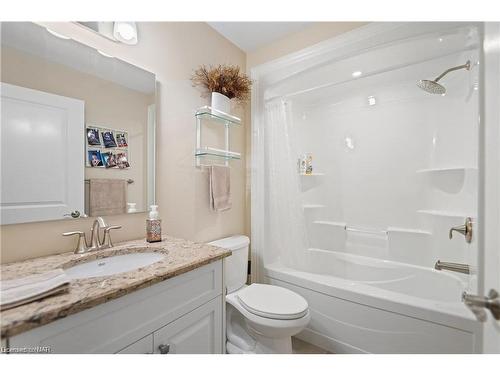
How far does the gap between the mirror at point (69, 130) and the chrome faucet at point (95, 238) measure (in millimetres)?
87

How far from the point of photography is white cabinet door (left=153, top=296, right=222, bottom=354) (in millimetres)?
811

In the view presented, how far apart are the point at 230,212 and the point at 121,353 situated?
1251mm

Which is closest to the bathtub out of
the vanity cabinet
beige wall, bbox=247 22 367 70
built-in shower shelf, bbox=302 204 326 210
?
built-in shower shelf, bbox=302 204 326 210

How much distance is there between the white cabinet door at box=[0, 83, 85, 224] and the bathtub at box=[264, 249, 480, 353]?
1504 mm

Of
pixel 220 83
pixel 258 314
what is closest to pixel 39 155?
pixel 220 83

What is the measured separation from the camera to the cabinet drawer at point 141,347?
0.71 m

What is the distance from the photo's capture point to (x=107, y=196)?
113 centimetres

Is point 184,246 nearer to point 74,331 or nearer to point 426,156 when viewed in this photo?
point 74,331

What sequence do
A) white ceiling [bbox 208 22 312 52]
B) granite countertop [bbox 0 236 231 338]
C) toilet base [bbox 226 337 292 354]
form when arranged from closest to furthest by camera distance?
granite countertop [bbox 0 236 231 338]
toilet base [bbox 226 337 292 354]
white ceiling [bbox 208 22 312 52]

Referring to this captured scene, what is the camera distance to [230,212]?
1.88 meters

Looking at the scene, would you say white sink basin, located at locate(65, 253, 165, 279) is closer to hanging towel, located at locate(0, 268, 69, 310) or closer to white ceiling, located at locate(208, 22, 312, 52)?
hanging towel, located at locate(0, 268, 69, 310)

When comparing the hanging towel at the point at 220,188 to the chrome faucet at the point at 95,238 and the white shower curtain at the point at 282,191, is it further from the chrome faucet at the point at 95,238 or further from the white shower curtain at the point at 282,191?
the chrome faucet at the point at 95,238

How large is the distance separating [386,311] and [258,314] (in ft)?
2.56
